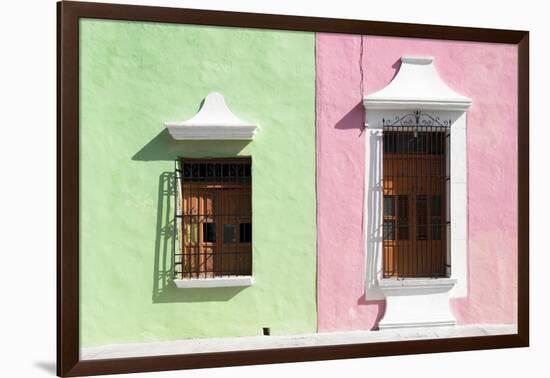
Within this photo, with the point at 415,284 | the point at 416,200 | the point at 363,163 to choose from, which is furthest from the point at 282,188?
the point at 415,284

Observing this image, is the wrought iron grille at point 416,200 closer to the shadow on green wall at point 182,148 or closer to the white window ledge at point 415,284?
the white window ledge at point 415,284

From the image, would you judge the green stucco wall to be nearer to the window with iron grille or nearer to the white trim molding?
the window with iron grille

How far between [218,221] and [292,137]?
122 centimetres

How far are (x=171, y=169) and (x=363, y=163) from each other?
2082mm

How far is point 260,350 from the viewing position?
226 inches

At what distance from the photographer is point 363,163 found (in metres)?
6.24

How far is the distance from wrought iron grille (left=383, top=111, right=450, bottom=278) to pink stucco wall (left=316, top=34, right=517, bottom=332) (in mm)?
318

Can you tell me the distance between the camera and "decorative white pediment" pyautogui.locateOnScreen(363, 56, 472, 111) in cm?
616

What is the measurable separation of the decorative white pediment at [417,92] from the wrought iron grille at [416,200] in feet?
0.77

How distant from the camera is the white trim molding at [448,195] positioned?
6.22 meters

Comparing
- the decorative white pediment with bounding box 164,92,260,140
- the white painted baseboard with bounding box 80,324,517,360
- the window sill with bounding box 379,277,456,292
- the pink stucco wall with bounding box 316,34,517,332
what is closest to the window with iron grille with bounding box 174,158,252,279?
the decorative white pediment with bounding box 164,92,260,140

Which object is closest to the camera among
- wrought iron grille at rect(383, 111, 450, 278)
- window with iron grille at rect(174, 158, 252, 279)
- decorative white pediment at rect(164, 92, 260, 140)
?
decorative white pediment at rect(164, 92, 260, 140)

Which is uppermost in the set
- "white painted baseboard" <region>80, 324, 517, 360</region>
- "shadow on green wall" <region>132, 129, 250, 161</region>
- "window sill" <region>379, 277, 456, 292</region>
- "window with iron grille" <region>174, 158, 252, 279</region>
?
"shadow on green wall" <region>132, 129, 250, 161</region>

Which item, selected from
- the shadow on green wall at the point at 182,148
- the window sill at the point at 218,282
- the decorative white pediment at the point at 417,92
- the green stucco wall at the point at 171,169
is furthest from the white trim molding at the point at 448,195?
the shadow on green wall at the point at 182,148
